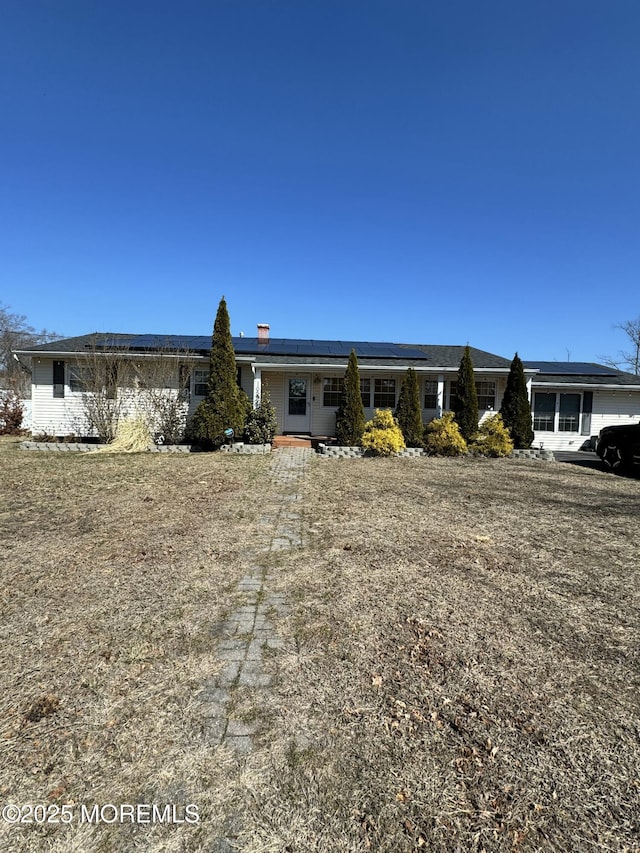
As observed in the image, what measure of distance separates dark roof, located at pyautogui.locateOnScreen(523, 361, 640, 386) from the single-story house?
0.04 metres

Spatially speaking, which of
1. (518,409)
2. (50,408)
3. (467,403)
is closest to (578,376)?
(518,409)

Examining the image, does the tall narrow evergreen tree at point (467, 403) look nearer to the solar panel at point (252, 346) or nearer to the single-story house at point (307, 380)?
the single-story house at point (307, 380)

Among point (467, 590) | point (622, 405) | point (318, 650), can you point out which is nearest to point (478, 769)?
point (318, 650)

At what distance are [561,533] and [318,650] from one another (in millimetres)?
4167

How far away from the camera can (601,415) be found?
16188 millimetres

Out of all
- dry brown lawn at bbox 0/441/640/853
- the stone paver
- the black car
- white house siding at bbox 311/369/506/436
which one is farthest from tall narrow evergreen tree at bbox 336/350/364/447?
the stone paver

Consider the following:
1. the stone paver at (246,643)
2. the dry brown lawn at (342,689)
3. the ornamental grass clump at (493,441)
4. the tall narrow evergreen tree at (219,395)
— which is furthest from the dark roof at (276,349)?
the stone paver at (246,643)

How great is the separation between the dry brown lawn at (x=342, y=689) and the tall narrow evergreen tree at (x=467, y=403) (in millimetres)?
7893

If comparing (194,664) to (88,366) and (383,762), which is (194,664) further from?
(88,366)

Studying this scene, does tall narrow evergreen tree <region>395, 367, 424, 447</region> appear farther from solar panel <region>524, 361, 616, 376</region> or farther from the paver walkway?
the paver walkway

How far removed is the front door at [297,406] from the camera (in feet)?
49.7

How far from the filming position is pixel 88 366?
1224 cm

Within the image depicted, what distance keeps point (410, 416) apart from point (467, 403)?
6.28 feet

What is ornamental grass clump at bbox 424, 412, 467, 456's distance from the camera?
492 inches
